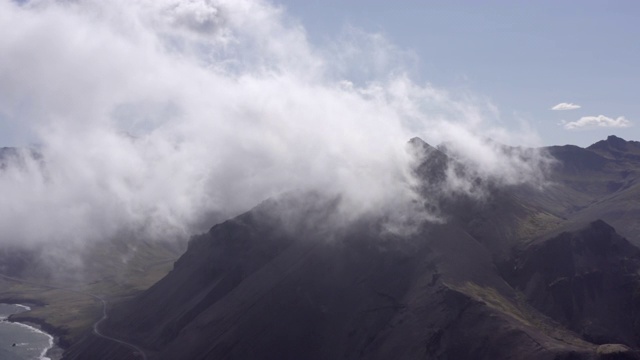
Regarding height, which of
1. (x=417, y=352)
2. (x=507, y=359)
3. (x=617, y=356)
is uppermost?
(x=417, y=352)

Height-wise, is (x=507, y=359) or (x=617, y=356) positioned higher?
(x=507, y=359)

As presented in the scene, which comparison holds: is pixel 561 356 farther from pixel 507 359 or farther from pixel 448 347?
pixel 448 347

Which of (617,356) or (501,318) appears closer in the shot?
(617,356)

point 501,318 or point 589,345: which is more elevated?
point 501,318

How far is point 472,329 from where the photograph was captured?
7864 inches

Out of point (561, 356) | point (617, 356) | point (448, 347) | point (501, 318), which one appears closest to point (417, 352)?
point (448, 347)

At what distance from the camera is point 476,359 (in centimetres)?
19050

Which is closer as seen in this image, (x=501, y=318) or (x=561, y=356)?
(x=561, y=356)

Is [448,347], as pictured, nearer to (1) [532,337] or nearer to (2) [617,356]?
(1) [532,337]

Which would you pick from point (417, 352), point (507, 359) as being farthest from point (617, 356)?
point (417, 352)

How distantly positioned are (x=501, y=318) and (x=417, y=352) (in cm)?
2632

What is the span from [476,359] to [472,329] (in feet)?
36.9

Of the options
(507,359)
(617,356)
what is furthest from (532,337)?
(617,356)

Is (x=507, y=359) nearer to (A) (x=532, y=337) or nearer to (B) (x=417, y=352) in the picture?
(A) (x=532, y=337)
